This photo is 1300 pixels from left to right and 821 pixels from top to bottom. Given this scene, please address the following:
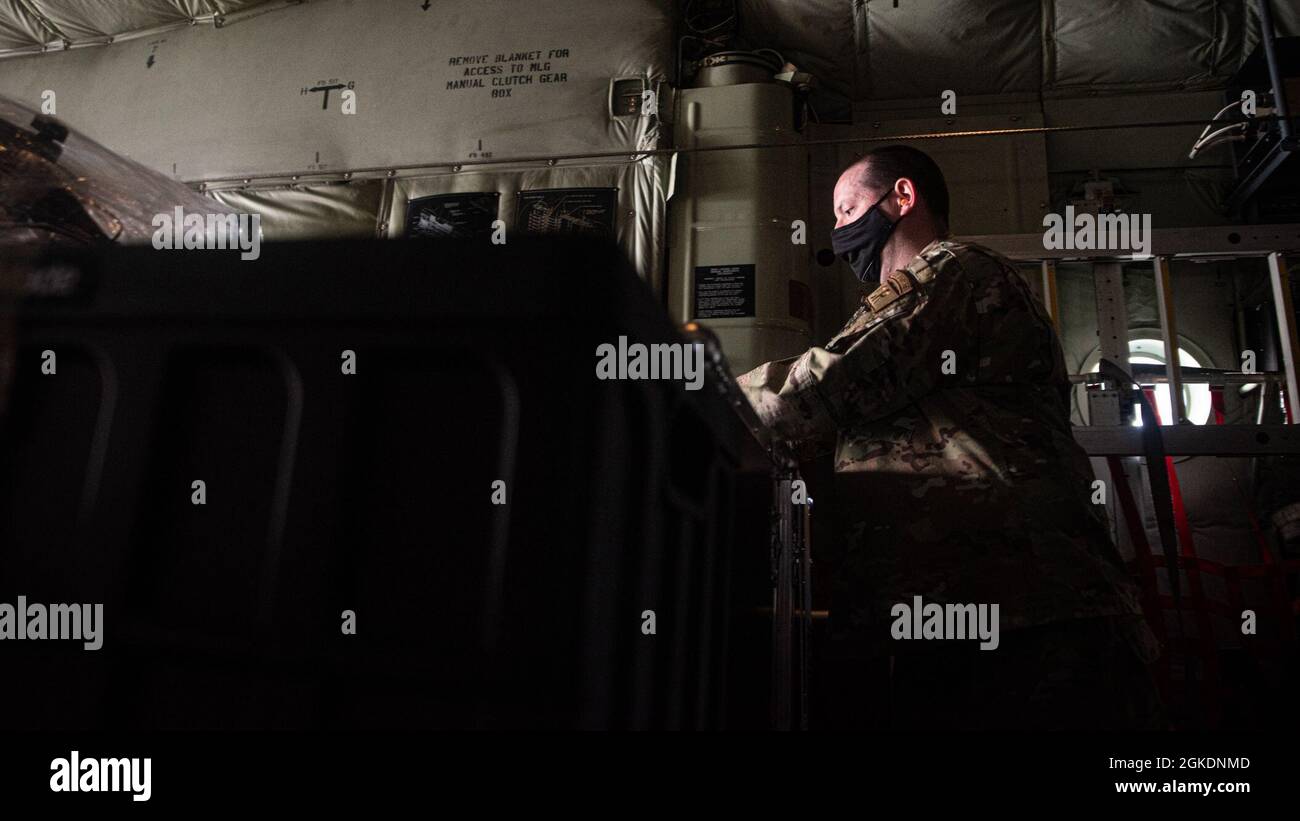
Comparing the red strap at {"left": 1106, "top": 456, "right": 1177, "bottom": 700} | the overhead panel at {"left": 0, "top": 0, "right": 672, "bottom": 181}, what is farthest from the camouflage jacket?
the overhead panel at {"left": 0, "top": 0, "right": 672, "bottom": 181}

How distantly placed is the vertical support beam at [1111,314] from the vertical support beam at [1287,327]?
18.1 inches

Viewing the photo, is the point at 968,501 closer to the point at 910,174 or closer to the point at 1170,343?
the point at 910,174

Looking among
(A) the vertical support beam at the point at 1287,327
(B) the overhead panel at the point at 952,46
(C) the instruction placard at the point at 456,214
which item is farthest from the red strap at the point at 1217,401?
(C) the instruction placard at the point at 456,214

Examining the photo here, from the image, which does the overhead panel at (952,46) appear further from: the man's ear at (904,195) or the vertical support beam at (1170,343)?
the man's ear at (904,195)

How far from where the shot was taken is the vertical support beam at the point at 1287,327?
2734mm

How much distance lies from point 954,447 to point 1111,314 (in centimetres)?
201

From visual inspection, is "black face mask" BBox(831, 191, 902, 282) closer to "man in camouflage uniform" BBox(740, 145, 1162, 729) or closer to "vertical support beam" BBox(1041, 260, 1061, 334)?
"man in camouflage uniform" BBox(740, 145, 1162, 729)

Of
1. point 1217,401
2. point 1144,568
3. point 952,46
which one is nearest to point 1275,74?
point 952,46

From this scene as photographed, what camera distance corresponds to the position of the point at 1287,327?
107 inches

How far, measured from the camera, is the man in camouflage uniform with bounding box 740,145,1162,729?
1332 millimetres

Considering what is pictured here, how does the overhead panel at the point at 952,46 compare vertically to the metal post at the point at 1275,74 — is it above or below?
above

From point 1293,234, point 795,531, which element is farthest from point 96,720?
point 1293,234
